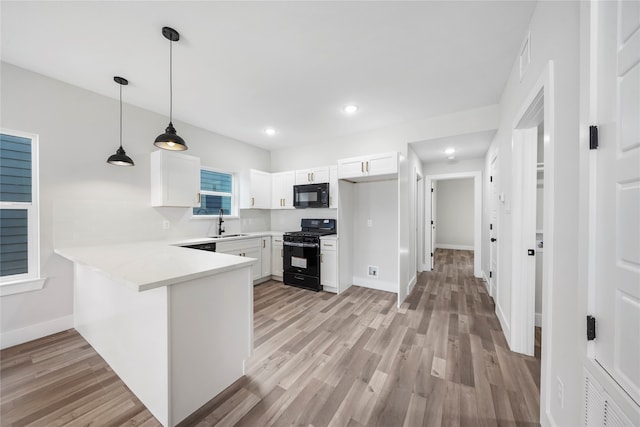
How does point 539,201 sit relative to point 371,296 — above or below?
above

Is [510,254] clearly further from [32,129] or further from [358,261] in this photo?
[32,129]

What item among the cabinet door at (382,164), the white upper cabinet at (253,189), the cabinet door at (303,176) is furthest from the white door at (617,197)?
the white upper cabinet at (253,189)

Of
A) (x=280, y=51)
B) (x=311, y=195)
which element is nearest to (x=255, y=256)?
(x=311, y=195)

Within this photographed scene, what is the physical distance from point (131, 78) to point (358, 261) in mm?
4026

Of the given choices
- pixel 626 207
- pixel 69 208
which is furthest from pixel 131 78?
pixel 626 207

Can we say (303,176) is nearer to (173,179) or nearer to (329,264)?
(329,264)

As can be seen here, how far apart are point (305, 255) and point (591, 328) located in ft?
10.8

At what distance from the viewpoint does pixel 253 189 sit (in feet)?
14.6

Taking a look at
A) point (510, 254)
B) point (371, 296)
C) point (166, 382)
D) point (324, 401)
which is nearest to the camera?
point (166, 382)

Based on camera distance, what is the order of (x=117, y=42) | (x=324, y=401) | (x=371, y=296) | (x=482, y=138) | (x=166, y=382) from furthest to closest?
(x=371, y=296) → (x=482, y=138) → (x=117, y=42) → (x=324, y=401) → (x=166, y=382)

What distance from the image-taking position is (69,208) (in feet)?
8.43

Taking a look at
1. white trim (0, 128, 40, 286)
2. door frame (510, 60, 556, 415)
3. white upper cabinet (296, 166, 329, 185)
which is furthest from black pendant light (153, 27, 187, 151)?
door frame (510, 60, 556, 415)

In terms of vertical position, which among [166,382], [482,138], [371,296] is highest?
[482,138]

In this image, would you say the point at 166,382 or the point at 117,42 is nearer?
the point at 166,382
